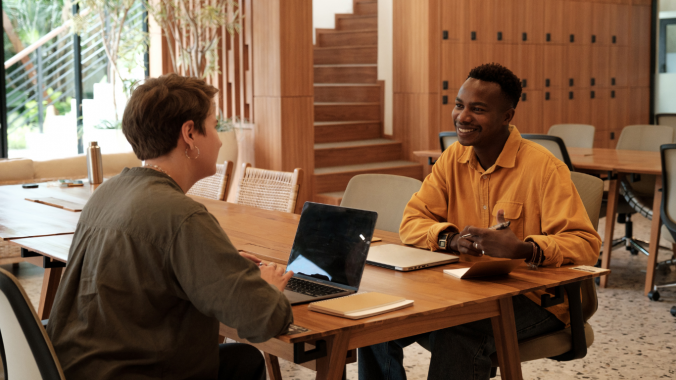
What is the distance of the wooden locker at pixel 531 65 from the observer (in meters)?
8.38

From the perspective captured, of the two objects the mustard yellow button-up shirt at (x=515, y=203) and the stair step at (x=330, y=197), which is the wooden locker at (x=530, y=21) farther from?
the mustard yellow button-up shirt at (x=515, y=203)

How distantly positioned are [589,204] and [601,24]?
768 cm

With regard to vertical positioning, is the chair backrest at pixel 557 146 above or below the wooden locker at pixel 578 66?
below

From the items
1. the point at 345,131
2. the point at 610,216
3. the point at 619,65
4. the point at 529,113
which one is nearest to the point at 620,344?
the point at 610,216

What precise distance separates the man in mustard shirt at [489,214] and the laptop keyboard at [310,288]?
400mm

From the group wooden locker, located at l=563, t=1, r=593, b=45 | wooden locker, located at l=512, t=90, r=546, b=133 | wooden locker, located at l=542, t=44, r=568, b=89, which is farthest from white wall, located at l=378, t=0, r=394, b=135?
wooden locker, located at l=563, t=1, r=593, b=45

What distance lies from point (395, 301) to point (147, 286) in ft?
1.85

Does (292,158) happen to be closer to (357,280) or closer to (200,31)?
(200,31)

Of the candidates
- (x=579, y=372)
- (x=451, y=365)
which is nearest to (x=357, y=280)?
(x=451, y=365)

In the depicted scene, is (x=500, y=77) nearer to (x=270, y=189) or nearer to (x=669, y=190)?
(x=270, y=189)

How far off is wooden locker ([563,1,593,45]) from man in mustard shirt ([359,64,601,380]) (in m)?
7.13

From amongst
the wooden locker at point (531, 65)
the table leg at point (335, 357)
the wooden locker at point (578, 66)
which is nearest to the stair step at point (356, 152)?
the wooden locker at point (531, 65)

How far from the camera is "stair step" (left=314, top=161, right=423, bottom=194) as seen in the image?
22.1ft

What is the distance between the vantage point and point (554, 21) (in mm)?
8727
